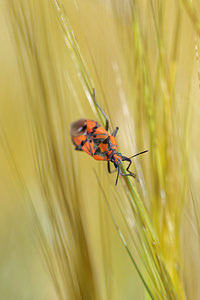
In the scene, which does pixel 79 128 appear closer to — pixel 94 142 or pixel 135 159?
pixel 94 142

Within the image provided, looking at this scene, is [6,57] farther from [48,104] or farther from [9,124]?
[48,104]

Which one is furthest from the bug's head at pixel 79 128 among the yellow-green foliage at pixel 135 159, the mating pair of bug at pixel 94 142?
the yellow-green foliage at pixel 135 159

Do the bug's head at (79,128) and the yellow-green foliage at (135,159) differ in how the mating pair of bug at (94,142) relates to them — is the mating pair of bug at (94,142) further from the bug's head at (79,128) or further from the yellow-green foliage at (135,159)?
the yellow-green foliage at (135,159)

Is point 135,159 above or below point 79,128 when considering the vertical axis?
below

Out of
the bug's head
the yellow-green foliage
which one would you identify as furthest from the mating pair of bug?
the yellow-green foliage

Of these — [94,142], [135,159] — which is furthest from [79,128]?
[135,159]

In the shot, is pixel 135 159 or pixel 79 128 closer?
pixel 135 159

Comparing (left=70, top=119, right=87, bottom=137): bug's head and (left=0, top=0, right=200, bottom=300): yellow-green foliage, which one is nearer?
(left=0, top=0, right=200, bottom=300): yellow-green foliage

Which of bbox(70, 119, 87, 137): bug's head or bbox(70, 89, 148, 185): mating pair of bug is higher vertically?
bbox(70, 119, 87, 137): bug's head

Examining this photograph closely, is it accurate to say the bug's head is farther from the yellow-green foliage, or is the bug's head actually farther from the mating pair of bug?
the yellow-green foliage
